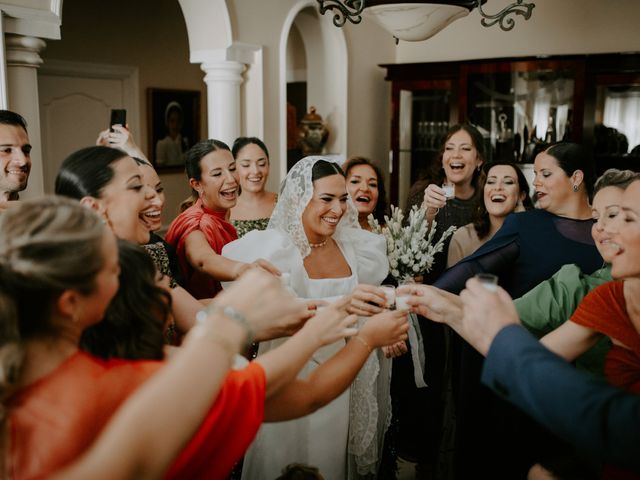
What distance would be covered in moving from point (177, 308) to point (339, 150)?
364 centimetres

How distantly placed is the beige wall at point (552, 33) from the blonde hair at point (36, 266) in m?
5.14

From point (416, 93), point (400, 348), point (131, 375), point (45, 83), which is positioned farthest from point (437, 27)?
point (45, 83)

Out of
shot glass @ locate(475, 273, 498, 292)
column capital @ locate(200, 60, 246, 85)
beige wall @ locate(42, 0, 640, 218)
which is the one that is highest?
beige wall @ locate(42, 0, 640, 218)

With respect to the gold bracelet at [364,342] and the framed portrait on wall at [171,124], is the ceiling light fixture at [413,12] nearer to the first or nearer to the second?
the gold bracelet at [364,342]

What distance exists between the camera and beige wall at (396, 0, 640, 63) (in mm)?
4918

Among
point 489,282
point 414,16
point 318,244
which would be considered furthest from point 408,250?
point 489,282

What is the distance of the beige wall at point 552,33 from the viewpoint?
4.92 meters

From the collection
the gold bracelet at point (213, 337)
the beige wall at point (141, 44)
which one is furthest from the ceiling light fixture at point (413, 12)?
the beige wall at point (141, 44)

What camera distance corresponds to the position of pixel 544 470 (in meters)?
1.71

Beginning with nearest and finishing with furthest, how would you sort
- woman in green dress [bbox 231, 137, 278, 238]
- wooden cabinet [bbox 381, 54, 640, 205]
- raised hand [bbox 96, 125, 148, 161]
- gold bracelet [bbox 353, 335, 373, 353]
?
1. gold bracelet [bbox 353, 335, 373, 353]
2. raised hand [bbox 96, 125, 148, 161]
3. woman in green dress [bbox 231, 137, 278, 238]
4. wooden cabinet [bbox 381, 54, 640, 205]

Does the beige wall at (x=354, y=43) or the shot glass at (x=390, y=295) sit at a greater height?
the beige wall at (x=354, y=43)

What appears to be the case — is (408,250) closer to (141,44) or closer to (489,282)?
(489,282)

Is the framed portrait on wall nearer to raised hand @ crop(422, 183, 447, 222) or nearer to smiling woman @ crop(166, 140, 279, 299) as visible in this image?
smiling woman @ crop(166, 140, 279, 299)

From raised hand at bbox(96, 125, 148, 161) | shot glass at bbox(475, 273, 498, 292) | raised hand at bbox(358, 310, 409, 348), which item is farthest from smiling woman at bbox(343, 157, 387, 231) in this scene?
shot glass at bbox(475, 273, 498, 292)
